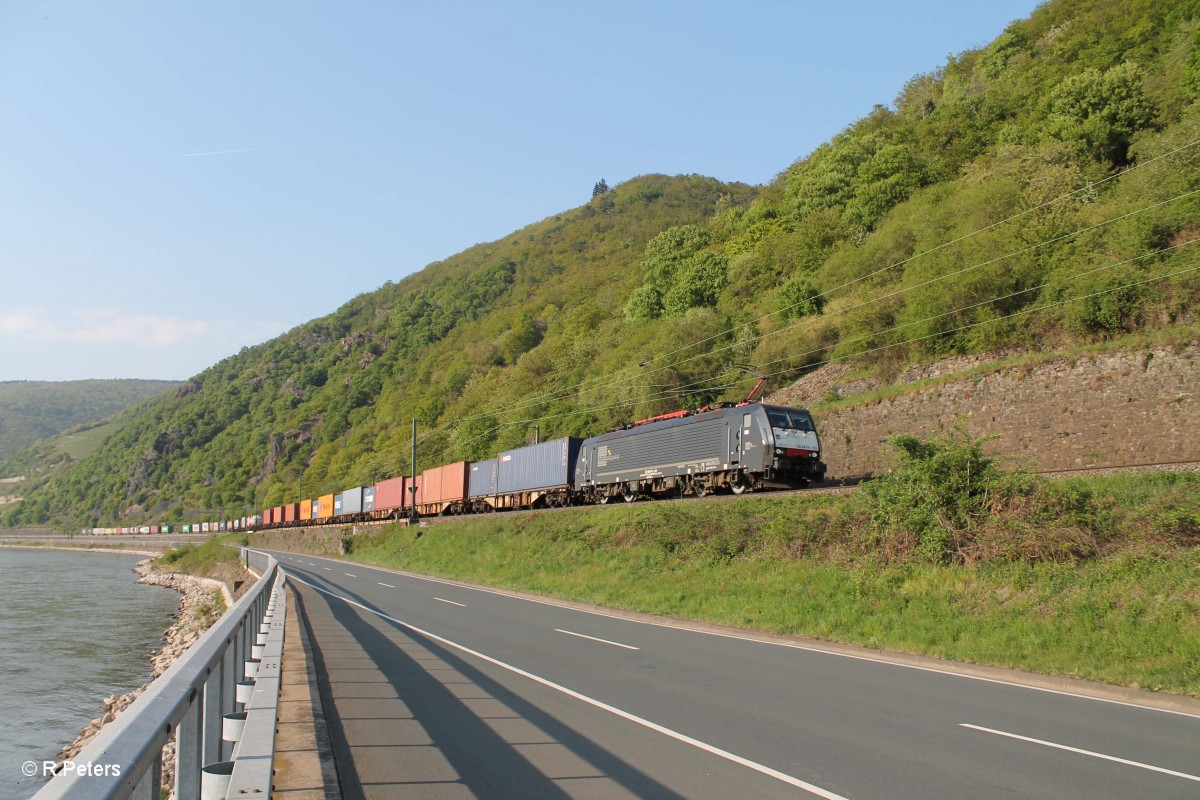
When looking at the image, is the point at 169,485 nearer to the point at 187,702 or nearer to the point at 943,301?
the point at 943,301

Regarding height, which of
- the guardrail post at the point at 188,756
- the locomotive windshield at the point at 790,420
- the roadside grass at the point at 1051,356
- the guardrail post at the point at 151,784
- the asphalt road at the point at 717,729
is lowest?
the asphalt road at the point at 717,729

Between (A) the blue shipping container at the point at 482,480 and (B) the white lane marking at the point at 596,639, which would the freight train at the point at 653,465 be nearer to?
(A) the blue shipping container at the point at 482,480

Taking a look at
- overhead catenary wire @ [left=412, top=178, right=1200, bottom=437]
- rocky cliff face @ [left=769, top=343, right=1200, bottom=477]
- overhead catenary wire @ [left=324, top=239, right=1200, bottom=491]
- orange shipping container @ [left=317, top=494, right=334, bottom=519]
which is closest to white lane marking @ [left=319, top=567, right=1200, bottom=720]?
rocky cliff face @ [left=769, top=343, right=1200, bottom=477]

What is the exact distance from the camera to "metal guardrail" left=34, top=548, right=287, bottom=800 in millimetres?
2760

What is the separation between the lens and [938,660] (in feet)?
43.4

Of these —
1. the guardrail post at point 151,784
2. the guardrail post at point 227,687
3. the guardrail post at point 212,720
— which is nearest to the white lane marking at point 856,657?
the guardrail post at point 227,687

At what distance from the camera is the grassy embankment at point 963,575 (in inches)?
490

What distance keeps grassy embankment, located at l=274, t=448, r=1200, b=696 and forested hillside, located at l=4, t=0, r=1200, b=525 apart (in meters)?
18.0

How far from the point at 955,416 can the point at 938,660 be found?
21.0 m

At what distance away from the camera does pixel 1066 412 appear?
27.8 m

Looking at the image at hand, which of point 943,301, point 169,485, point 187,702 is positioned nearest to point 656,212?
point 169,485

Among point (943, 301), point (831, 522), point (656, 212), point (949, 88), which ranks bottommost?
point (831, 522)

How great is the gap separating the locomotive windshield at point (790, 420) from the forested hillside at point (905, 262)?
498 inches

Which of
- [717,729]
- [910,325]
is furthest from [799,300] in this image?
[717,729]
